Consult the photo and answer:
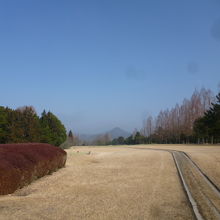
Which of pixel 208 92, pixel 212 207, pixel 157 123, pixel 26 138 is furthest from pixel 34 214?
pixel 157 123

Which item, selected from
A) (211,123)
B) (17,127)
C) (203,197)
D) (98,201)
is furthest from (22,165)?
(211,123)

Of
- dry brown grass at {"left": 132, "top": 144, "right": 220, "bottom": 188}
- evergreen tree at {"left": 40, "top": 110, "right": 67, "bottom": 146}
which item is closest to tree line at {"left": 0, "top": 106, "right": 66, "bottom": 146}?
evergreen tree at {"left": 40, "top": 110, "right": 67, "bottom": 146}

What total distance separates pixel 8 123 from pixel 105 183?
98.8 feet

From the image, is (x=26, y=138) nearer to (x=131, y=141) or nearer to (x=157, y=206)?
(x=157, y=206)

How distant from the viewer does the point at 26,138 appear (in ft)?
130

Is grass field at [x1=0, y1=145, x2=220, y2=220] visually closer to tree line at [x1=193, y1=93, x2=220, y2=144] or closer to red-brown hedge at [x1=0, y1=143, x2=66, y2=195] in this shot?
red-brown hedge at [x1=0, y1=143, x2=66, y2=195]

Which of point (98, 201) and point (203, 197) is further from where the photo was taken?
point (203, 197)

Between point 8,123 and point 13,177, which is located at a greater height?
point 8,123

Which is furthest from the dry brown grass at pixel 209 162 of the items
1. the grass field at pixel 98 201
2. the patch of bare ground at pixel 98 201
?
the patch of bare ground at pixel 98 201

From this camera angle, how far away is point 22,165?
464 inches

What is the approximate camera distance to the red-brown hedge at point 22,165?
10.1 meters

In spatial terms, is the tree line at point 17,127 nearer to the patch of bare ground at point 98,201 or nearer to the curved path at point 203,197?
the patch of bare ground at point 98,201

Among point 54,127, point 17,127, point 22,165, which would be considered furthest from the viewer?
point 54,127

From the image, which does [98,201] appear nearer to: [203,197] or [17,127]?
[203,197]
